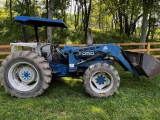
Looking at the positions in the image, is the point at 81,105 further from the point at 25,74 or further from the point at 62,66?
the point at 25,74

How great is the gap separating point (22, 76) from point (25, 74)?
0.08m

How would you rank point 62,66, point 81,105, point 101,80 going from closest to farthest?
point 81,105, point 101,80, point 62,66

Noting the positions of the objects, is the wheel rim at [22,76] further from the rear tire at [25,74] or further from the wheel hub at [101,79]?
the wheel hub at [101,79]

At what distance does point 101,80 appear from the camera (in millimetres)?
4539

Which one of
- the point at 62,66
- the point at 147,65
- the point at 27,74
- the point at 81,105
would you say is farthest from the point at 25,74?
the point at 147,65

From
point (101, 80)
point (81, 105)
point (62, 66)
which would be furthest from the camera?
point (62, 66)

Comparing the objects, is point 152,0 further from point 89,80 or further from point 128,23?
point 128,23

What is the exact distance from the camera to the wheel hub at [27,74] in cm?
459

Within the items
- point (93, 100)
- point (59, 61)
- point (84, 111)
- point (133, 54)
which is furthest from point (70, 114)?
point (133, 54)

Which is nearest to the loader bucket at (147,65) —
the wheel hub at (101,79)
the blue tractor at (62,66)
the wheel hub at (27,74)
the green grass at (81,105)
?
the blue tractor at (62,66)

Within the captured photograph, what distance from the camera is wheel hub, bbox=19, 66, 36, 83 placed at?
4.59 m

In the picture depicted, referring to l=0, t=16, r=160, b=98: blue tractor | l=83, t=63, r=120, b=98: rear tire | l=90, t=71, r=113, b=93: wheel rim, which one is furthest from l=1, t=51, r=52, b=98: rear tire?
l=90, t=71, r=113, b=93: wheel rim

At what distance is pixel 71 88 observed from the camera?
508 cm

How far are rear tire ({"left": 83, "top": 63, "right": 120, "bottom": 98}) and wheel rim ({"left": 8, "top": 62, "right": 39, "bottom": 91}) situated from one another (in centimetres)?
112
